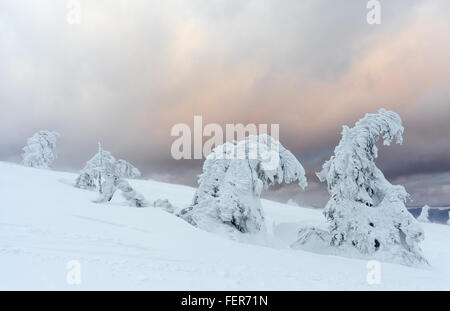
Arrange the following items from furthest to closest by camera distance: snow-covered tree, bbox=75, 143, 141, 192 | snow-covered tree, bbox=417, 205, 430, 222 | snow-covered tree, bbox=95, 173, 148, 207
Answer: snow-covered tree, bbox=417, 205, 430, 222, snow-covered tree, bbox=75, 143, 141, 192, snow-covered tree, bbox=95, 173, 148, 207

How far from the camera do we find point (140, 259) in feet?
26.4

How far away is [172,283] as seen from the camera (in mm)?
6617

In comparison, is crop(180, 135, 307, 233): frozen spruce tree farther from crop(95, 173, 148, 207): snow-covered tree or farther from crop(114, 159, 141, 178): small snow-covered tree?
crop(114, 159, 141, 178): small snow-covered tree

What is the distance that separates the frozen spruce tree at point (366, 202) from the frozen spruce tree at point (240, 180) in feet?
10.4

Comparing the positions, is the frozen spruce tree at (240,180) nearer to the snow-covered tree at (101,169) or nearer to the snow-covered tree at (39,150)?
the snow-covered tree at (101,169)

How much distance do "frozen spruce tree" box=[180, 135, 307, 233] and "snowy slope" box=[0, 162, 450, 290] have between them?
134 inches

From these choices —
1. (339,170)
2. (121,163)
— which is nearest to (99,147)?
(121,163)

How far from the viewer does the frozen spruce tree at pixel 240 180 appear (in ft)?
53.3

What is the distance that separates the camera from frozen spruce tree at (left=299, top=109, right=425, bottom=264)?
14773mm

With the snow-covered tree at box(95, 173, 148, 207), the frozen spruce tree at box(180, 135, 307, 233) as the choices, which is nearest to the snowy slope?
the snow-covered tree at box(95, 173, 148, 207)

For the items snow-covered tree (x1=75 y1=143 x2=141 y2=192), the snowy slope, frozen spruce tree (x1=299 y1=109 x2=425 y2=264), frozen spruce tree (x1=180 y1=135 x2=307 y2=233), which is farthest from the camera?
snow-covered tree (x1=75 y1=143 x2=141 y2=192)
